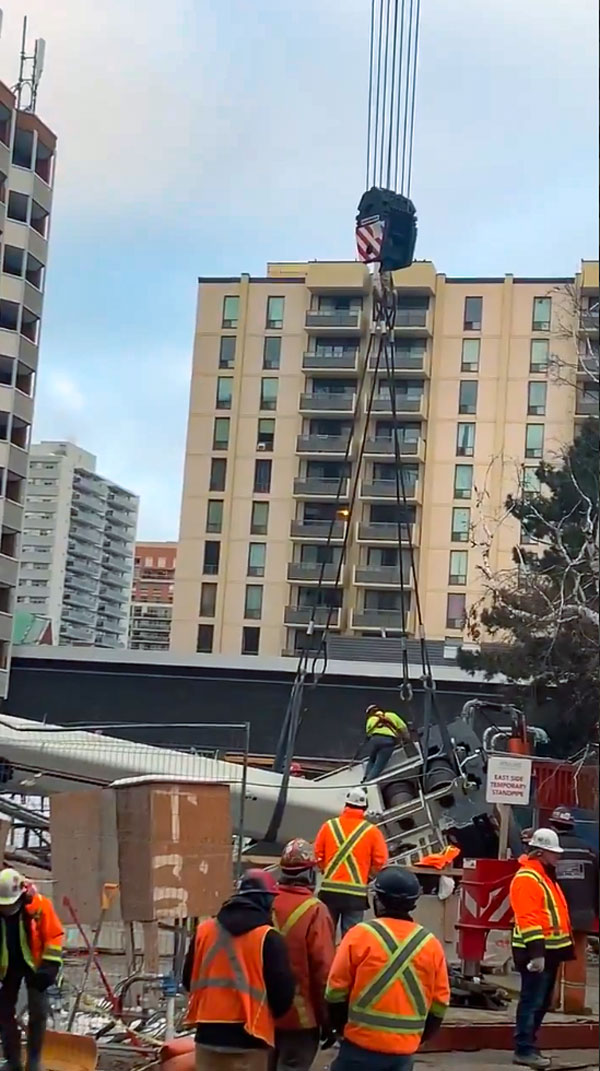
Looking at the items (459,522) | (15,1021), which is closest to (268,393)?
(459,522)

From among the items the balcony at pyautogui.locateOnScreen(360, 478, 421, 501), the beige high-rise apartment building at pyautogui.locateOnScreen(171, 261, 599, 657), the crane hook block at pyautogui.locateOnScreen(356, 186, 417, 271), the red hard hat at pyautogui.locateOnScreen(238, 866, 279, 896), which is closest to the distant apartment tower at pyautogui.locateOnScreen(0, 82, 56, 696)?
the beige high-rise apartment building at pyautogui.locateOnScreen(171, 261, 599, 657)

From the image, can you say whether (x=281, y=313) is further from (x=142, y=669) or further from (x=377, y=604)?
(x=142, y=669)

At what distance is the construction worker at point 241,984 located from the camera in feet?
21.5

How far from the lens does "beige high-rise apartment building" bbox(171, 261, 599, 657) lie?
228 ft

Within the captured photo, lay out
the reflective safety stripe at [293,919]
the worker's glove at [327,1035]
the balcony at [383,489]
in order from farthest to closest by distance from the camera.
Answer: the balcony at [383,489]
the reflective safety stripe at [293,919]
the worker's glove at [327,1035]

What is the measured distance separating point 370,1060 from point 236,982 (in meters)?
0.76

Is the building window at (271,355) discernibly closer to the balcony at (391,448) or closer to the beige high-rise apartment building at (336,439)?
the beige high-rise apartment building at (336,439)

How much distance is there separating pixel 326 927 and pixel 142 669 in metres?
35.8

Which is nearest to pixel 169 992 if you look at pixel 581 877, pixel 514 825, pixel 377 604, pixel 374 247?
pixel 581 877

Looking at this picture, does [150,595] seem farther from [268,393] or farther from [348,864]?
[348,864]

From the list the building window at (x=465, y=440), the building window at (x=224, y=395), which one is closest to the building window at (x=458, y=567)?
the building window at (x=465, y=440)

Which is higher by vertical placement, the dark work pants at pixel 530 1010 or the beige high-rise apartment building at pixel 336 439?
the beige high-rise apartment building at pixel 336 439

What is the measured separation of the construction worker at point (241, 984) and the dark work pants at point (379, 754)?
10201 millimetres

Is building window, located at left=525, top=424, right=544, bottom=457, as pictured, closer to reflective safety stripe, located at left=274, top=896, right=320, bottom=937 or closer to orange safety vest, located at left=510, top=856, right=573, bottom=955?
orange safety vest, located at left=510, top=856, right=573, bottom=955
